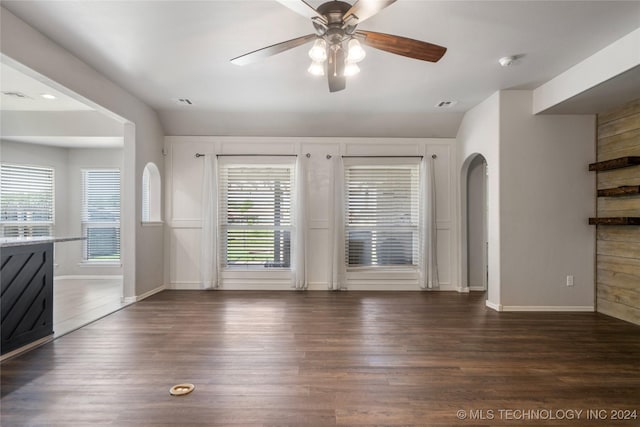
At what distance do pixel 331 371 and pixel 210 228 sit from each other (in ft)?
11.6

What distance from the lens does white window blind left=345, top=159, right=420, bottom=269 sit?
553 cm

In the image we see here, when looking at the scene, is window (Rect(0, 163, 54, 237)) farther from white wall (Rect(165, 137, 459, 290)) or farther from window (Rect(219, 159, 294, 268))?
window (Rect(219, 159, 294, 268))

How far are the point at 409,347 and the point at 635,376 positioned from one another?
1.64m

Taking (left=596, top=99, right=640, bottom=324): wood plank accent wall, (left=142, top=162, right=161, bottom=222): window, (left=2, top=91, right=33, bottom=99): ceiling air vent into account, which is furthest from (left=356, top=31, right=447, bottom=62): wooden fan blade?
(left=2, top=91, right=33, bottom=99): ceiling air vent

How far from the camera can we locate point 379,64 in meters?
3.43

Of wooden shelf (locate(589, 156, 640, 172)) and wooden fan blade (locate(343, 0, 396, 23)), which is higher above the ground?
wooden fan blade (locate(343, 0, 396, 23))

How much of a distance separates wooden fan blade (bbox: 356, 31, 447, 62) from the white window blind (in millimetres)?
3140

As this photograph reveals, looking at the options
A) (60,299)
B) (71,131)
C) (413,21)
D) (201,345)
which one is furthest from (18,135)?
(413,21)

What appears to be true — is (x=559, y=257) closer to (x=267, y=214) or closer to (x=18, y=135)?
(x=267, y=214)

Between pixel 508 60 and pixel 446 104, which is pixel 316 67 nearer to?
pixel 508 60

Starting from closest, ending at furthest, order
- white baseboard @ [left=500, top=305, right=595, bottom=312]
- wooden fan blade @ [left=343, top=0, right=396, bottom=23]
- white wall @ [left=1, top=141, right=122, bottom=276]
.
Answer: wooden fan blade @ [left=343, top=0, right=396, bottom=23] → white baseboard @ [left=500, top=305, right=595, bottom=312] → white wall @ [left=1, top=141, right=122, bottom=276]

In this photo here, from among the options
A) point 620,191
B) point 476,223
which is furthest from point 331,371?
point 476,223

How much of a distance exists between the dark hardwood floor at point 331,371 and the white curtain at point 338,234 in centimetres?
134

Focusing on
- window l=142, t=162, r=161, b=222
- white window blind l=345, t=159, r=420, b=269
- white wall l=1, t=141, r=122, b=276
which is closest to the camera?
window l=142, t=162, r=161, b=222
